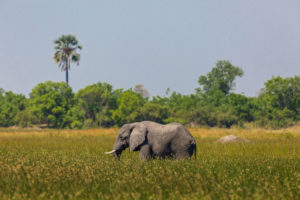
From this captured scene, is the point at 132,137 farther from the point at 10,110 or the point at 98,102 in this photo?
the point at 10,110

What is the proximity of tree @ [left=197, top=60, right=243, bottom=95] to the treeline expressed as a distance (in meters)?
4.90

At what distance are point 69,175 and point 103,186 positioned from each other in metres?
1.30

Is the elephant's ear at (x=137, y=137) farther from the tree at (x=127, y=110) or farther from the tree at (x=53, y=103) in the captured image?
the tree at (x=53, y=103)

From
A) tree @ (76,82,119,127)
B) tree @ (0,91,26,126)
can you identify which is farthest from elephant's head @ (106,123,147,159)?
tree @ (0,91,26,126)

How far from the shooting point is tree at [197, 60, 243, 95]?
81.2 m

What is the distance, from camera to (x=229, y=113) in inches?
2571

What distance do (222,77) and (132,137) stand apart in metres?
71.7

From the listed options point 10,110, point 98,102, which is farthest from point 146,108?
point 10,110

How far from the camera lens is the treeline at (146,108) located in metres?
61.8

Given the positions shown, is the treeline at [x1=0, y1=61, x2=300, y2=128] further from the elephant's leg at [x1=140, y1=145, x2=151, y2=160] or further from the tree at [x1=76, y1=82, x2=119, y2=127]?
the elephant's leg at [x1=140, y1=145, x2=151, y2=160]

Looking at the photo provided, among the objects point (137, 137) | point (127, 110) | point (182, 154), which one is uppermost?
point (127, 110)

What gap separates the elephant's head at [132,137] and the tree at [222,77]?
68.1 m

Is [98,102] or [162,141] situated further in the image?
[98,102]

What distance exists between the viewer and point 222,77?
82438 mm
